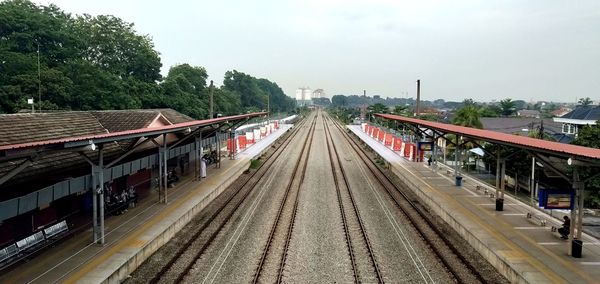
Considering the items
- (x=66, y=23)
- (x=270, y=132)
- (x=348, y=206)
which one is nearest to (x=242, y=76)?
(x=270, y=132)

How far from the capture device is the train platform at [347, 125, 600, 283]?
38.3 ft

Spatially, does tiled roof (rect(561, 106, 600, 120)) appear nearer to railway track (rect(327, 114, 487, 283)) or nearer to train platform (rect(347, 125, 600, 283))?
train platform (rect(347, 125, 600, 283))

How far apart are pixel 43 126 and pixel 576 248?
57.8 ft

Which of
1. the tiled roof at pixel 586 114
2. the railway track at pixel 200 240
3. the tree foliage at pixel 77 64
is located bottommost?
the railway track at pixel 200 240

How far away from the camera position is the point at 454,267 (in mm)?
12797

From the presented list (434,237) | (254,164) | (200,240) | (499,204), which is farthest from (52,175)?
(254,164)

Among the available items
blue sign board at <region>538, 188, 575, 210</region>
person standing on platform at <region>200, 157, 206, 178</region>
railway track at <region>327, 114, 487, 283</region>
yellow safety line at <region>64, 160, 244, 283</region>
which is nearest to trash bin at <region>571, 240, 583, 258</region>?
blue sign board at <region>538, 188, 575, 210</region>

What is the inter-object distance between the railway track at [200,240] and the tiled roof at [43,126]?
5900mm

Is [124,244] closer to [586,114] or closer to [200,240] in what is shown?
[200,240]

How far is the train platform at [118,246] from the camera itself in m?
11.1

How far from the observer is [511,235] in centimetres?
1488

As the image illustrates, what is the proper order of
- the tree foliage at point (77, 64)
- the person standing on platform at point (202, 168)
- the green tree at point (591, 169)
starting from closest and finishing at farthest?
the green tree at point (591, 169) < the person standing on platform at point (202, 168) < the tree foliage at point (77, 64)

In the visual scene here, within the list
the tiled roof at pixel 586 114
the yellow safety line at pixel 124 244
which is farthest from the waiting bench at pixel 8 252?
the tiled roof at pixel 586 114

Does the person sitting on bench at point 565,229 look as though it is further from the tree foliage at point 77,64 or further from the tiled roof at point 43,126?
the tree foliage at point 77,64
